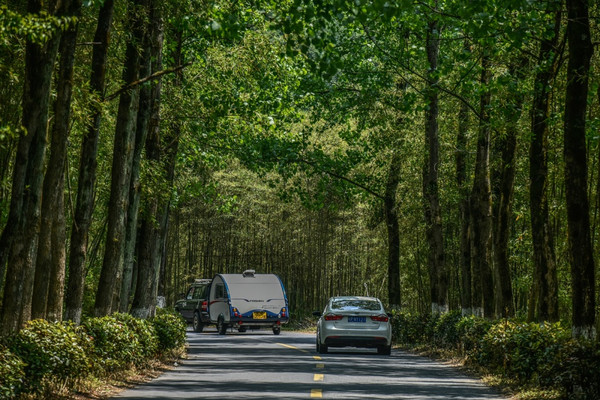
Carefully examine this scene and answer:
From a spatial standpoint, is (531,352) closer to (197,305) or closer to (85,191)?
(85,191)

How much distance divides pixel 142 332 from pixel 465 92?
8.20 metres

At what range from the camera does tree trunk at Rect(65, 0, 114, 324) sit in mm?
14102

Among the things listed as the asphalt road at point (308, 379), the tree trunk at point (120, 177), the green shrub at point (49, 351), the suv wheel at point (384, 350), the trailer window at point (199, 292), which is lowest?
the asphalt road at point (308, 379)

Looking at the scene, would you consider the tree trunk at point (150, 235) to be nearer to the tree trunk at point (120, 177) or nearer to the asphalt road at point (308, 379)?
the asphalt road at point (308, 379)

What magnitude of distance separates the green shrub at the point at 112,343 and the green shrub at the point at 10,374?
11.0 feet

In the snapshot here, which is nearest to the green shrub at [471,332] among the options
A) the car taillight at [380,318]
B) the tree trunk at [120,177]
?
the car taillight at [380,318]

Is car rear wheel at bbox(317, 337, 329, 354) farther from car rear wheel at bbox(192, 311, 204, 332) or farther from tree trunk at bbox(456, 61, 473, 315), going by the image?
car rear wheel at bbox(192, 311, 204, 332)

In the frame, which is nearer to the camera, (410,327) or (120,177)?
(120,177)

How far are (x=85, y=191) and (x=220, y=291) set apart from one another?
21.4 meters

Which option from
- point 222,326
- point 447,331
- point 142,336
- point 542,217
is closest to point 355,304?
point 447,331

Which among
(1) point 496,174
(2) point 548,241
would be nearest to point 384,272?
(1) point 496,174

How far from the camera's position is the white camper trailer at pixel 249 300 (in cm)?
3444

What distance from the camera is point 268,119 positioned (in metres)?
24.3

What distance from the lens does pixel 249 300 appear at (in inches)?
1361
